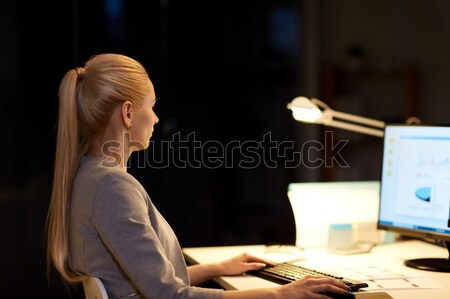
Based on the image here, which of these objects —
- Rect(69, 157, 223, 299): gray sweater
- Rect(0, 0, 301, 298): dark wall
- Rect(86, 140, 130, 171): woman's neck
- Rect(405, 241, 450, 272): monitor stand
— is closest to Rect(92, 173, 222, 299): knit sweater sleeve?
Rect(69, 157, 223, 299): gray sweater

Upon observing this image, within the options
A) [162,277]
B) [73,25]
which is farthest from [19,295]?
[162,277]

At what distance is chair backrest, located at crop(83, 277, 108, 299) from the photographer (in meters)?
1.46

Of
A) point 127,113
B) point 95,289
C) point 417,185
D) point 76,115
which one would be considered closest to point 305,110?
point 417,185

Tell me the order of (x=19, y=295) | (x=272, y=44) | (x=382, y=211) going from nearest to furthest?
(x=382, y=211), (x=19, y=295), (x=272, y=44)

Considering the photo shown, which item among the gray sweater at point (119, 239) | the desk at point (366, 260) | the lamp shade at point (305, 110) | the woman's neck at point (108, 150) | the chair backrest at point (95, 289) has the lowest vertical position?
the desk at point (366, 260)

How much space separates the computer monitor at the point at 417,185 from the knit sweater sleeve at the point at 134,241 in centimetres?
78

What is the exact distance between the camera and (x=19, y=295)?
2881mm

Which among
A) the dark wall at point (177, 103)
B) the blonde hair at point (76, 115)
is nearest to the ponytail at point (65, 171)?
the blonde hair at point (76, 115)

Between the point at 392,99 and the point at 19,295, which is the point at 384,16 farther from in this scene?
the point at 19,295

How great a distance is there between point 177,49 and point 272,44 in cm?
53

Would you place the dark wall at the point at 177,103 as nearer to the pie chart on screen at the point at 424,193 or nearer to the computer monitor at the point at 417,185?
the computer monitor at the point at 417,185

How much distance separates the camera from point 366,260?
206 centimetres

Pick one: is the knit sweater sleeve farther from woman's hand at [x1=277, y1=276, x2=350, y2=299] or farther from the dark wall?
the dark wall

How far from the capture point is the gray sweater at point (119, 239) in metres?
1.44
